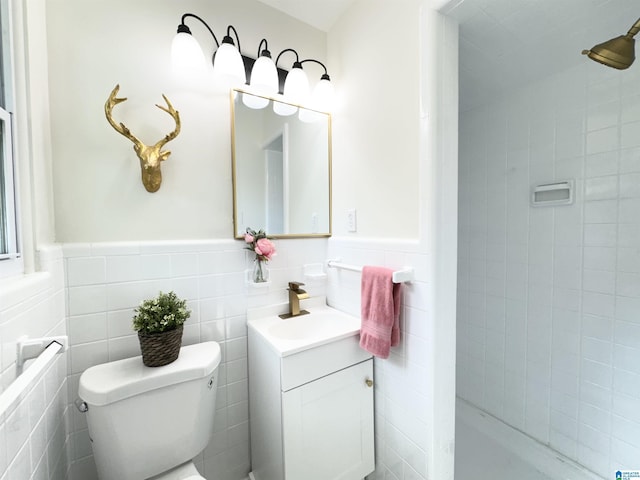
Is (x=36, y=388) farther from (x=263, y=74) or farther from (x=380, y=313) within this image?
(x=263, y=74)

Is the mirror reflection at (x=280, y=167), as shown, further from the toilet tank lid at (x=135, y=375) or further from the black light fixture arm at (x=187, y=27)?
the toilet tank lid at (x=135, y=375)

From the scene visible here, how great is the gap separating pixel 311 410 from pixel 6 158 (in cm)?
132

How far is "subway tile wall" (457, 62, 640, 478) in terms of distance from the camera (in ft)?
4.12

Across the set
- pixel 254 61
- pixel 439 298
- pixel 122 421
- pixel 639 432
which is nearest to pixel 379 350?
pixel 439 298

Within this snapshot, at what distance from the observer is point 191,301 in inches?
46.4

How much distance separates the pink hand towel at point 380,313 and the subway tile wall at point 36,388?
105 cm

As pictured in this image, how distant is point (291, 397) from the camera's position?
3.28 feet

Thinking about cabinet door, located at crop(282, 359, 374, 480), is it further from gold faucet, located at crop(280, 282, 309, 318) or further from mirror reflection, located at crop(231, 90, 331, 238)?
mirror reflection, located at crop(231, 90, 331, 238)

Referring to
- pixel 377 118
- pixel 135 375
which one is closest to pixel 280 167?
pixel 377 118

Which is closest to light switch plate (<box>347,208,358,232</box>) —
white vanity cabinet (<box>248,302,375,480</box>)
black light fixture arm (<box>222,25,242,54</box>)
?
white vanity cabinet (<box>248,302,375,480</box>)

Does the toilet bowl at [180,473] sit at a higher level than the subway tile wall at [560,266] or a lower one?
lower

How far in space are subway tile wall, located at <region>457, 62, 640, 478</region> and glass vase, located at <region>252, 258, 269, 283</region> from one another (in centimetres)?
155

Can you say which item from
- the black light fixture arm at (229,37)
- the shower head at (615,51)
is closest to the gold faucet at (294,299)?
the black light fixture arm at (229,37)

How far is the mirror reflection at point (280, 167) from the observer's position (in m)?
1.29
